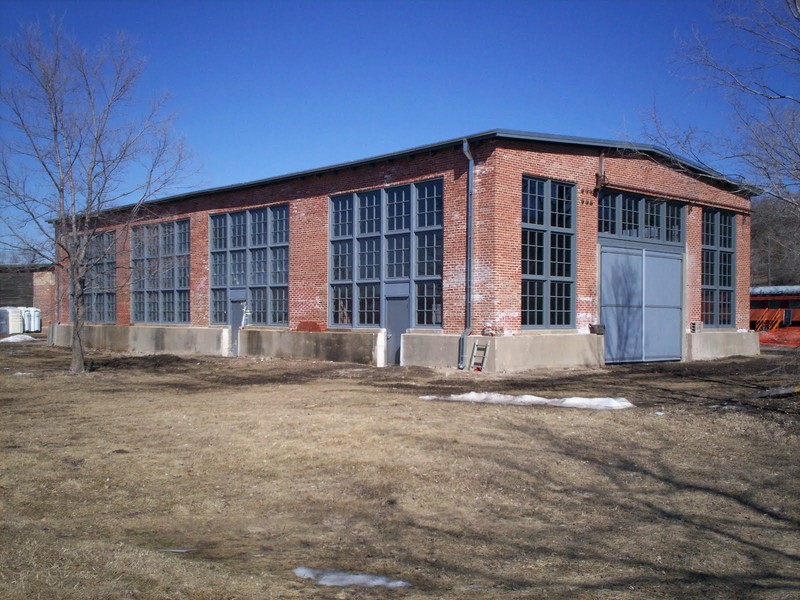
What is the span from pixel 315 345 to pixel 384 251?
4072 mm

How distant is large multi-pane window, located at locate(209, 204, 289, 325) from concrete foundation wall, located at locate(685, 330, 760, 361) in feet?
48.1

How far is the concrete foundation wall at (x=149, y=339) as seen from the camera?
29516 millimetres

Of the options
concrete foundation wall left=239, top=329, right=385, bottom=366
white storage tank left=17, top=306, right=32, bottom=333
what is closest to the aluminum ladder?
concrete foundation wall left=239, top=329, right=385, bottom=366

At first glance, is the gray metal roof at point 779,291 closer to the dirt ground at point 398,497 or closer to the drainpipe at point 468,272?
the drainpipe at point 468,272

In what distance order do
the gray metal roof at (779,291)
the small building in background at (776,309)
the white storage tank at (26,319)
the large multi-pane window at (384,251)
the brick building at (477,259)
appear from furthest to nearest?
the white storage tank at (26,319) < the gray metal roof at (779,291) < the small building in background at (776,309) < the large multi-pane window at (384,251) < the brick building at (477,259)

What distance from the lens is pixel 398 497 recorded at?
7699 millimetres

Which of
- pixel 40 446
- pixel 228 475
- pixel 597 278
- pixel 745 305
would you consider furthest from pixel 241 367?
pixel 745 305

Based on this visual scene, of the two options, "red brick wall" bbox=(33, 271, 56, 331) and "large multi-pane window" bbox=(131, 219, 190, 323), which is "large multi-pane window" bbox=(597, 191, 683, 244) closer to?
"large multi-pane window" bbox=(131, 219, 190, 323)

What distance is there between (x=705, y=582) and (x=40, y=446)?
27.6 feet

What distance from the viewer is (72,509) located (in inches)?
285

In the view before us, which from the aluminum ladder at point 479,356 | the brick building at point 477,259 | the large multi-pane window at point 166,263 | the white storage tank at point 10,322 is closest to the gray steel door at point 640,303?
the brick building at point 477,259

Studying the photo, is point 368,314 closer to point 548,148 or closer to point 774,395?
point 548,148

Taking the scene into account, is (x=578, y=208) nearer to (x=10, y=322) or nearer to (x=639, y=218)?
(x=639, y=218)

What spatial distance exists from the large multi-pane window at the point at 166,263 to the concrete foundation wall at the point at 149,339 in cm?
85
